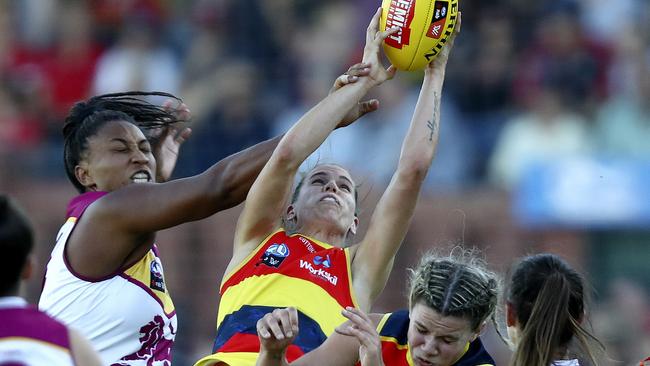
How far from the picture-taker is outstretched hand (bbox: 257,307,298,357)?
4.45m

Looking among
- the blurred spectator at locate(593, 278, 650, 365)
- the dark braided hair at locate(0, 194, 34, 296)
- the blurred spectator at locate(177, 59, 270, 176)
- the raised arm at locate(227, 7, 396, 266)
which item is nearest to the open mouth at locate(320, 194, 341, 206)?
the raised arm at locate(227, 7, 396, 266)

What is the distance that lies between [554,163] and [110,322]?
522 cm

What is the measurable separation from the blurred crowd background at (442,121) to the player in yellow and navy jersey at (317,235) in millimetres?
3322

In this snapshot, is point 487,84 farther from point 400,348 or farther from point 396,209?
point 400,348

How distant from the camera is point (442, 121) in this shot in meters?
9.92

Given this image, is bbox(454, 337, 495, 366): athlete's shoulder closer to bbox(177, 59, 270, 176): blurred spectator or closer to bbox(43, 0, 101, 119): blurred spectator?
bbox(177, 59, 270, 176): blurred spectator

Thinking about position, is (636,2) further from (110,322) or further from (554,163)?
(110,322)

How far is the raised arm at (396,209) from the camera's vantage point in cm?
530

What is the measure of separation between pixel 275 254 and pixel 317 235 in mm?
276

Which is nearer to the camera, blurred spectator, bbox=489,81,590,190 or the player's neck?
the player's neck

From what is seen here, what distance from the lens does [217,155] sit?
33.8ft

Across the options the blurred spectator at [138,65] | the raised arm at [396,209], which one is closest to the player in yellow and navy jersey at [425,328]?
the raised arm at [396,209]

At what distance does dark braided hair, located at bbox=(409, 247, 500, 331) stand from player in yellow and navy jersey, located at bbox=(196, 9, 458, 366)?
1.15 feet

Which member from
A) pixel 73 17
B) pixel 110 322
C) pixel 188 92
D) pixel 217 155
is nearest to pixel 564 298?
pixel 110 322
